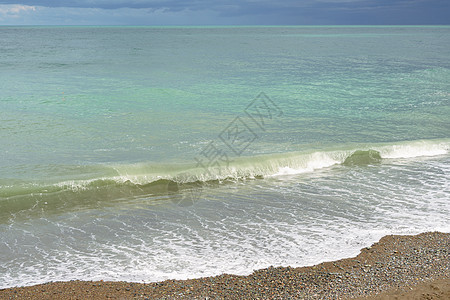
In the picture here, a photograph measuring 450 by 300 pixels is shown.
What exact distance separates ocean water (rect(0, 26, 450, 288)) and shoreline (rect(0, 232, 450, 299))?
23cm

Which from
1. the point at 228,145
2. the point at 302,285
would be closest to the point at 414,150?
the point at 228,145

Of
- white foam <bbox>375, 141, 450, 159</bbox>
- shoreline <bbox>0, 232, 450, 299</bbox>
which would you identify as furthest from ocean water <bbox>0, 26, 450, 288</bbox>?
shoreline <bbox>0, 232, 450, 299</bbox>

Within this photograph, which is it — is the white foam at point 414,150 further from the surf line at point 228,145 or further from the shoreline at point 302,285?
the shoreline at point 302,285

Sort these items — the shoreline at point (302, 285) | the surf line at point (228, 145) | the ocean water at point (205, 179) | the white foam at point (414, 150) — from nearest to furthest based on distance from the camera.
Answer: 1. the shoreline at point (302, 285)
2. the ocean water at point (205, 179)
3. the surf line at point (228, 145)
4. the white foam at point (414, 150)

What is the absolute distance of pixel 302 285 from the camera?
4559mm

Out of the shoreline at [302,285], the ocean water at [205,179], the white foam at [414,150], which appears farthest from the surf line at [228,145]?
the white foam at [414,150]

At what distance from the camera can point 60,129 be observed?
11.9 m

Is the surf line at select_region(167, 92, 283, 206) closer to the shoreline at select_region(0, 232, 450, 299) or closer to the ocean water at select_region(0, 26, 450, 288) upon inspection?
the ocean water at select_region(0, 26, 450, 288)

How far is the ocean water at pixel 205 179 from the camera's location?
17.8 ft

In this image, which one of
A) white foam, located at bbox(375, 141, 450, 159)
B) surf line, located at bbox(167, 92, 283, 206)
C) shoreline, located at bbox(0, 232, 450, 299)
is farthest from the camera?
white foam, located at bbox(375, 141, 450, 159)

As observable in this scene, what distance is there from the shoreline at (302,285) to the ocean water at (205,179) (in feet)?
0.74

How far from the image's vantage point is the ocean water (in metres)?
5.44

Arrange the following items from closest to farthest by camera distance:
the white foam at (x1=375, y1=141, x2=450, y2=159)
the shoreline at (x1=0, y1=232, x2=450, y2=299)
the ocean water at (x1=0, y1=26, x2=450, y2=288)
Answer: the shoreline at (x1=0, y1=232, x2=450, y2=299), the ocean water at (x1=0, y1=26, x2=450, y2=288), the white foam at (x1=375, y1=141, x2=450, y2=159)

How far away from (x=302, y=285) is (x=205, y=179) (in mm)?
4467
